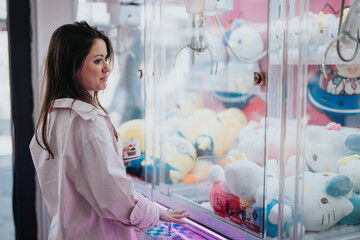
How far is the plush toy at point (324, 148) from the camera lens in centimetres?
132

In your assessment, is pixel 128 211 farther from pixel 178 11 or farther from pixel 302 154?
pixel 178 11

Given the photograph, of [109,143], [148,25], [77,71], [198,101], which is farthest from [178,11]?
[109,143]

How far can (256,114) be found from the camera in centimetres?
164

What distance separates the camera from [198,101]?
2047 mm

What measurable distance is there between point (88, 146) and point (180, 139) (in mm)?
922

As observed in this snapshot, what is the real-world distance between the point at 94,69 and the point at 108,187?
0.37m

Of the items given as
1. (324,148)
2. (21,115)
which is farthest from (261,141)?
(21,115)

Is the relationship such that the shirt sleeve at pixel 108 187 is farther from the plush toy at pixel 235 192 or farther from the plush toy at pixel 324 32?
the plush toy at pixel 324 32

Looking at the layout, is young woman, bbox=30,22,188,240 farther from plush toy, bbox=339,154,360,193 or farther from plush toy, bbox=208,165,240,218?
plush toy, bbox=339,154,360,193

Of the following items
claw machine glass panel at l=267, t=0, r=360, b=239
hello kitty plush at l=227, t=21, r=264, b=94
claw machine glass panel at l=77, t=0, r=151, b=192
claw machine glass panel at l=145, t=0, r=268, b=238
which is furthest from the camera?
claw machine glass panel at l=77, t=0, r=151, b=192

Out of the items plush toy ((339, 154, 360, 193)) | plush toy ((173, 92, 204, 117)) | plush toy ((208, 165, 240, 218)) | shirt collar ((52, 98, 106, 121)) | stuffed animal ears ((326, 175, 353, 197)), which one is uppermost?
shirt collar ((52, 98, 106, 121))

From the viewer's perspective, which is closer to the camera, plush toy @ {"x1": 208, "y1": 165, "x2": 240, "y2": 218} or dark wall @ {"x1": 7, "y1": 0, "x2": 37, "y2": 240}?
plush toy @ {"x1": 208, "y1": 165, "x2": 240, "y2": 218}

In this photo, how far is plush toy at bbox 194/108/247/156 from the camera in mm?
1790

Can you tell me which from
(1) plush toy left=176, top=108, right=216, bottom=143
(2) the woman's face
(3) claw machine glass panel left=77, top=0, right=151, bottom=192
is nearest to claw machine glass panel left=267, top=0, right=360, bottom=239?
(2) the woman's face
